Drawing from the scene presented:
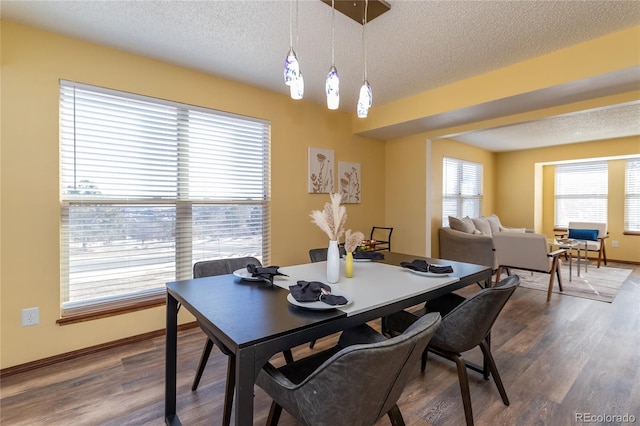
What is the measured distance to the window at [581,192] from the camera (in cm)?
630

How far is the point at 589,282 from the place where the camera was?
14.7ft

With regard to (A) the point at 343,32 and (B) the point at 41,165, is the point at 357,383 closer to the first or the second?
(A) the point at 343,32

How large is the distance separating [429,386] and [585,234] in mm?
5617

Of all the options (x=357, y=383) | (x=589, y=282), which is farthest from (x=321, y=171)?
(x=589, y=282)

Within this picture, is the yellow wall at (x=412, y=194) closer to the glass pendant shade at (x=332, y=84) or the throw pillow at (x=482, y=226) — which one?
the throw pillow at (x=482, y=226)

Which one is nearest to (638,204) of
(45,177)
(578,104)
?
(578,104)

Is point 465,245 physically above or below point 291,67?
below

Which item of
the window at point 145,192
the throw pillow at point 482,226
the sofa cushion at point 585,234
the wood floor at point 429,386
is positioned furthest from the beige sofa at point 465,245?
the window at point 145,192

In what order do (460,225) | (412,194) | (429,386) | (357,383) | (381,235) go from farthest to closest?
(460,225), (381,235), (412,194), (429,386), (357,383)

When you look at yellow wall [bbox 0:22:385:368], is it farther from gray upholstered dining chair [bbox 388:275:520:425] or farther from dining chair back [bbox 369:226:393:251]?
dining chair back [bbox 369:226:393:251]

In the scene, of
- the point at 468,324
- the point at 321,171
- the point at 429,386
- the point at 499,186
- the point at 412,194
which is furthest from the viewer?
the point at 499,186

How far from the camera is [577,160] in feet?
20.5

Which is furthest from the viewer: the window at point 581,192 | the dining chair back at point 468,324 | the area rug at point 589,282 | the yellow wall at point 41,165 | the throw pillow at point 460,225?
the window at point 581,192

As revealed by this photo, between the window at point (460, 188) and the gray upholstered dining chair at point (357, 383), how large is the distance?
15.9 ft
